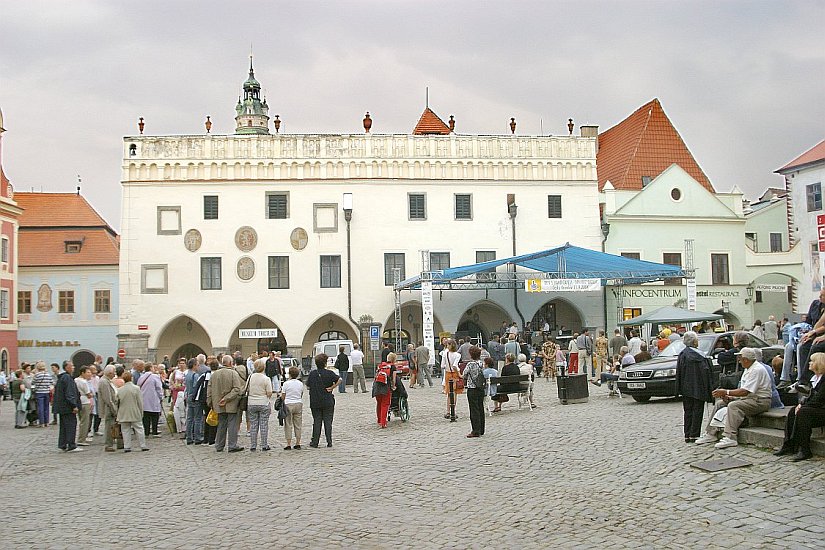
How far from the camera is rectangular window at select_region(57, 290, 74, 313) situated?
5088 cm

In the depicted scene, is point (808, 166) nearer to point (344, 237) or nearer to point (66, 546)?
point (344, 237)

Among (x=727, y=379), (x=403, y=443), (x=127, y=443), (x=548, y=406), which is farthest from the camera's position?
(x=548, y=406)

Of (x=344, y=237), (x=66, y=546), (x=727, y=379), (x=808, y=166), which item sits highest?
(x=808, y=166)

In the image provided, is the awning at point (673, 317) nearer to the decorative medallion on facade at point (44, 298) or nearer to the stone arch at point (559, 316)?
the stone arch at point (559, 316)

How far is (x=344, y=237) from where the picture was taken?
42875 mm

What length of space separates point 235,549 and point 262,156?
35.2 meters

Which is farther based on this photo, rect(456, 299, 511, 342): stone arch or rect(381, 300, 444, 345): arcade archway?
rect(456, 299, 511, 342): stone arch

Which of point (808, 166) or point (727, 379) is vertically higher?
point (808, 166)

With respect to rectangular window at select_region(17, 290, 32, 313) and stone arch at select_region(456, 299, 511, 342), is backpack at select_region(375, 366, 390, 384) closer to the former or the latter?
stone arch at select_region(456, 299, 511, 342)

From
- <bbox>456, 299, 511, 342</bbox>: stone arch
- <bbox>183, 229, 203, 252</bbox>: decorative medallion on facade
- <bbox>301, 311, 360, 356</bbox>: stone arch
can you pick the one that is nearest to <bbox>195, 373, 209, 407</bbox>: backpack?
<bbox>301, 311, 360, 356</bbox>: stone arch

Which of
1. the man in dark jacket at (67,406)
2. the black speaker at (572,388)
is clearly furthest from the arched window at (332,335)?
the man in dark jacket at (67,406)

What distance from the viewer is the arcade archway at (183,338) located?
43.6 m

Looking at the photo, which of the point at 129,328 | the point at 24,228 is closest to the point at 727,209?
the point at 129,328

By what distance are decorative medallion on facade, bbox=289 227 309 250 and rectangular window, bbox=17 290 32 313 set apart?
1714cm
